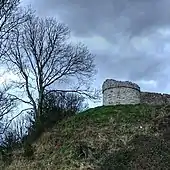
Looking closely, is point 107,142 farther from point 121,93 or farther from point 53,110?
point 53,110

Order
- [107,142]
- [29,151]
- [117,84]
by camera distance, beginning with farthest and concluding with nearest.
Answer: [117,84], [29,151], [107,142]

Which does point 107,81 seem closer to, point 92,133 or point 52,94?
point 52,94

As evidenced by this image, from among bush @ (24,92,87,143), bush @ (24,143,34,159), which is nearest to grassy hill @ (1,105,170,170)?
bush @ (24,143,34,159)

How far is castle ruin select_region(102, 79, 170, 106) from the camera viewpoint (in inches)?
1163

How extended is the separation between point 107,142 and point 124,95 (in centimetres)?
803

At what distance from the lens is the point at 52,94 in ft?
109

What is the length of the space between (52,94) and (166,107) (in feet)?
33.9

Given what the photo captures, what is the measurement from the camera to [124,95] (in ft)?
97.3

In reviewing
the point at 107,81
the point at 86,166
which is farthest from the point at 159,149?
the point at 107,81

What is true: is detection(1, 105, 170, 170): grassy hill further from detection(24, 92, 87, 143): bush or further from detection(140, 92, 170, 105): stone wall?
detection(140, 92, 170, 105): stone wall

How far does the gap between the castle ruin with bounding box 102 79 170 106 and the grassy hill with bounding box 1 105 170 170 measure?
215cm

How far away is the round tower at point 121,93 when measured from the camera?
96.9 ft

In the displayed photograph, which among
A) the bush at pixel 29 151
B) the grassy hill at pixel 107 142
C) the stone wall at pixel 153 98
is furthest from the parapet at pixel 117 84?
the bush at pixel 29 151

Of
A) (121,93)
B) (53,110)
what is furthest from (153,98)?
(53,110)
